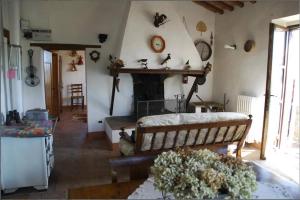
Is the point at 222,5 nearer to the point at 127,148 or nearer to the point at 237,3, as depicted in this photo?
the point at 237,3

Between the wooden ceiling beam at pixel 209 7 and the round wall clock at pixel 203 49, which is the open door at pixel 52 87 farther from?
the wooden ceiling beam at pixel 209 7

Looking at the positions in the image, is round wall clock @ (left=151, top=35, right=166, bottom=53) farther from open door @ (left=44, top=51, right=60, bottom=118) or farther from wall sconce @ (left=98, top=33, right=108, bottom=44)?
Result: open door @ (left=44, top=51, right=60, bottom=118)

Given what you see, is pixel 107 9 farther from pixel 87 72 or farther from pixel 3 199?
pixel 3 199

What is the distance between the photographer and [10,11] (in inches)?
146

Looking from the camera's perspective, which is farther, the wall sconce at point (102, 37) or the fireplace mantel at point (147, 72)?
the wall sconce at point (102, 37)

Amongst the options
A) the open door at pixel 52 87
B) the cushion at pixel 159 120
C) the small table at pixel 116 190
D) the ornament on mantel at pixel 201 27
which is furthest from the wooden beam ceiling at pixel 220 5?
the open door at pixel 52 87

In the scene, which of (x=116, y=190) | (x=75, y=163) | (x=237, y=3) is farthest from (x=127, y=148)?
(x=237, y=3)

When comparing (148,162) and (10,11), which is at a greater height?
(10,11)

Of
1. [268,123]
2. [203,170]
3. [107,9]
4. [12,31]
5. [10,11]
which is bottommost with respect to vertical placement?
[268,123]

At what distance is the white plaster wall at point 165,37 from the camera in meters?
4.22

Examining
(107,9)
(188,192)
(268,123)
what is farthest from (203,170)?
(107,9)

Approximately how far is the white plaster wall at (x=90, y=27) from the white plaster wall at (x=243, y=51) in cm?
216

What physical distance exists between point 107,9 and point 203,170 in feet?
14.0

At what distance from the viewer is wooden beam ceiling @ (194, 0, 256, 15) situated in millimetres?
4355
